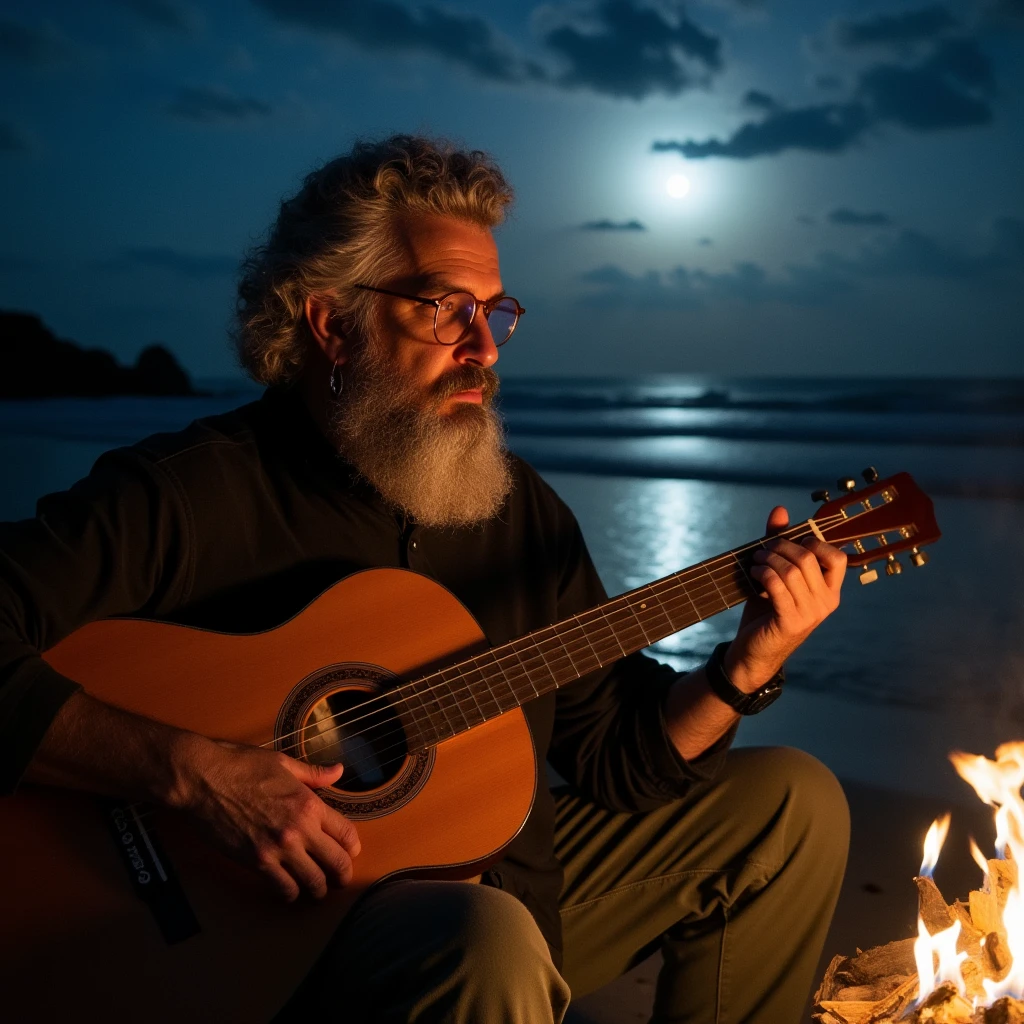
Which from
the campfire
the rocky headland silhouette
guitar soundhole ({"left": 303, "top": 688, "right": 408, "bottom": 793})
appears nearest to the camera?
the campfire

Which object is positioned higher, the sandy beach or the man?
the man

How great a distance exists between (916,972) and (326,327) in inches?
65.3

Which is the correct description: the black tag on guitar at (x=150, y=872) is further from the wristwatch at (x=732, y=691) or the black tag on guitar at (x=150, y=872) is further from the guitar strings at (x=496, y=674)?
the wristwatch at (x=732, y=691)

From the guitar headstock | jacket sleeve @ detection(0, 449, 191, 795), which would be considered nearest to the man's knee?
the guitar headstock

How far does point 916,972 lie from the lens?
1401 millimetres

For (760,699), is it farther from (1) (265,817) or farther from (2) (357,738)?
(1) (265,817)

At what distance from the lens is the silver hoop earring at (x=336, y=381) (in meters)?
2.05

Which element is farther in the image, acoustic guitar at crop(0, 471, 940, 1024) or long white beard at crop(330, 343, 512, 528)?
long white beard at crop(330, 343, 512, 528)

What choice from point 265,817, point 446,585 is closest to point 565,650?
point 446,585

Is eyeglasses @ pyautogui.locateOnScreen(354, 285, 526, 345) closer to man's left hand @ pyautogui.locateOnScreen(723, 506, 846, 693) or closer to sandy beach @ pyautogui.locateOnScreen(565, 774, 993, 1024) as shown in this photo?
man's left hand @ pyautogui.locateOnScreen(723, 506, 846, 693)

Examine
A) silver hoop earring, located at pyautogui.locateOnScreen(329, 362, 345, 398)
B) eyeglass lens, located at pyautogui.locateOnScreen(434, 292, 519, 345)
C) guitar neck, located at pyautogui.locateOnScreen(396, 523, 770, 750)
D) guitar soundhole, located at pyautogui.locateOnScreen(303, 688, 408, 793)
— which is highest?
eyeglass lens, located at pyautogui.locateOnScreen(434, 292, 519, 345)

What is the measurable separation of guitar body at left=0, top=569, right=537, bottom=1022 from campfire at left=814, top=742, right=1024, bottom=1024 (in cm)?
59

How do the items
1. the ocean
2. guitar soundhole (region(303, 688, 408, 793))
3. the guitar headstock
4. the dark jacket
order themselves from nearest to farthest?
the dark jacket, guitar soundhole (region(303, 688, 408, 793)), the guitar headstock, the ocean

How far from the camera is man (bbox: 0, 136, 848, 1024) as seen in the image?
1.41m
